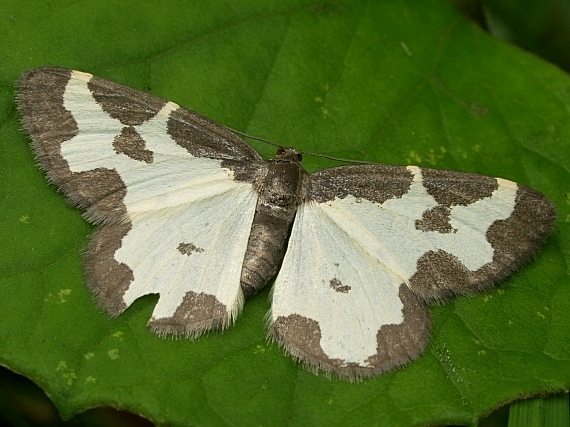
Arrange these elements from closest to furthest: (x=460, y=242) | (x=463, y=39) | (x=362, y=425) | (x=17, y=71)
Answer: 1. (x=362, y=425)
2. (x=460, y=242)
3. (x=17, y=71)
4. (x=463, y=39)

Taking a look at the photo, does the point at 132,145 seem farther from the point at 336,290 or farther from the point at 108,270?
the point at 336,290

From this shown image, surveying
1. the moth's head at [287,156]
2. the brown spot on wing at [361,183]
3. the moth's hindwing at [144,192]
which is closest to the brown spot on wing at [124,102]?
the moth's hindwing at [144,192]

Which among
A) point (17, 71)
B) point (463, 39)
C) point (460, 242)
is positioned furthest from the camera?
point (463, 39)

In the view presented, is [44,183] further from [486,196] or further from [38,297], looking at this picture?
[486,196]

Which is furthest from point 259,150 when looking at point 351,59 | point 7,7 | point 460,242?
point 7,7

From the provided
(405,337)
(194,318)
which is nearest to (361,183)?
(405,337)

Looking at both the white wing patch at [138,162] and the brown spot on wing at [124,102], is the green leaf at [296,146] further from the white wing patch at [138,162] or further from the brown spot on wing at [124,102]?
the brown spot on wing at [124,102]
